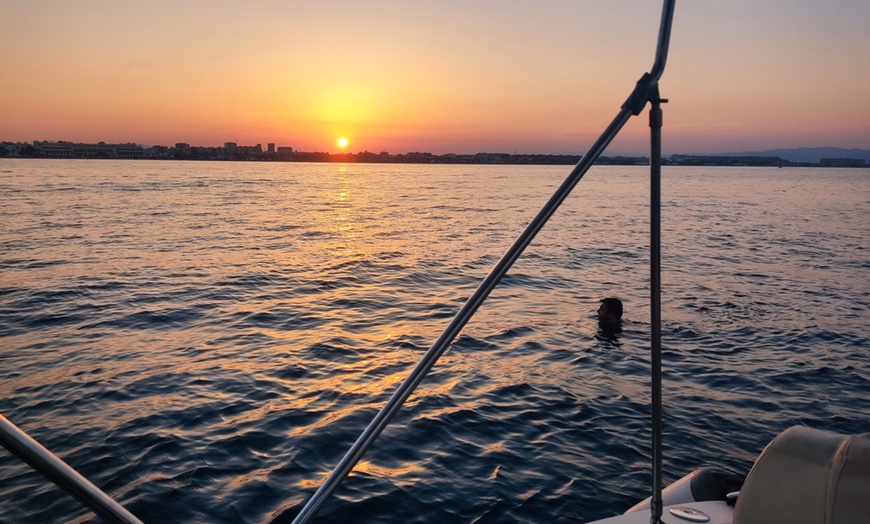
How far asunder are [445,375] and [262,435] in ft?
15.4

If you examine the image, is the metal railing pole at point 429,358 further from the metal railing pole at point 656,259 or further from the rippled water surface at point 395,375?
the rippled water surface at point 395,375

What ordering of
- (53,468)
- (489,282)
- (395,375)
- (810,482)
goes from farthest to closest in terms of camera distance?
(395,375)
(810,482)
(489,282)
(53,468)

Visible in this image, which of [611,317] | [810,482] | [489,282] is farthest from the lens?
[611,317]

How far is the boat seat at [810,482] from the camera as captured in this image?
9.57 ft

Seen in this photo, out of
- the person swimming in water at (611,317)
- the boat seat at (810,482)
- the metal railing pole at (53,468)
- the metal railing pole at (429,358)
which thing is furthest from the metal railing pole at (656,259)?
the person swimming in water at (611,317)

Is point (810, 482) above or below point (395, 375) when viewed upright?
above

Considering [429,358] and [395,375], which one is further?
[395,375]

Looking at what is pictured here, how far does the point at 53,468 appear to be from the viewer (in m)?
1.41

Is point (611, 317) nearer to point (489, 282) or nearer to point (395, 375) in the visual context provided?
point (395, 375)

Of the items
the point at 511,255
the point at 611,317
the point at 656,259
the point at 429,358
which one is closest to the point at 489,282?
the point at 511,255

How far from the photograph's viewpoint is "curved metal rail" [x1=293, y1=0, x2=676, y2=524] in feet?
7.70

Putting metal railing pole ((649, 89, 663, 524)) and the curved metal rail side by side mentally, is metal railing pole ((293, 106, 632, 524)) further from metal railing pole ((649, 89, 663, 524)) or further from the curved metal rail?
metal railing pole ((649, 89, 663, 524))

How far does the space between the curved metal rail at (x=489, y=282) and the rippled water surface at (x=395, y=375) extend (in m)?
6.33

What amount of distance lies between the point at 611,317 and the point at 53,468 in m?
17.5
